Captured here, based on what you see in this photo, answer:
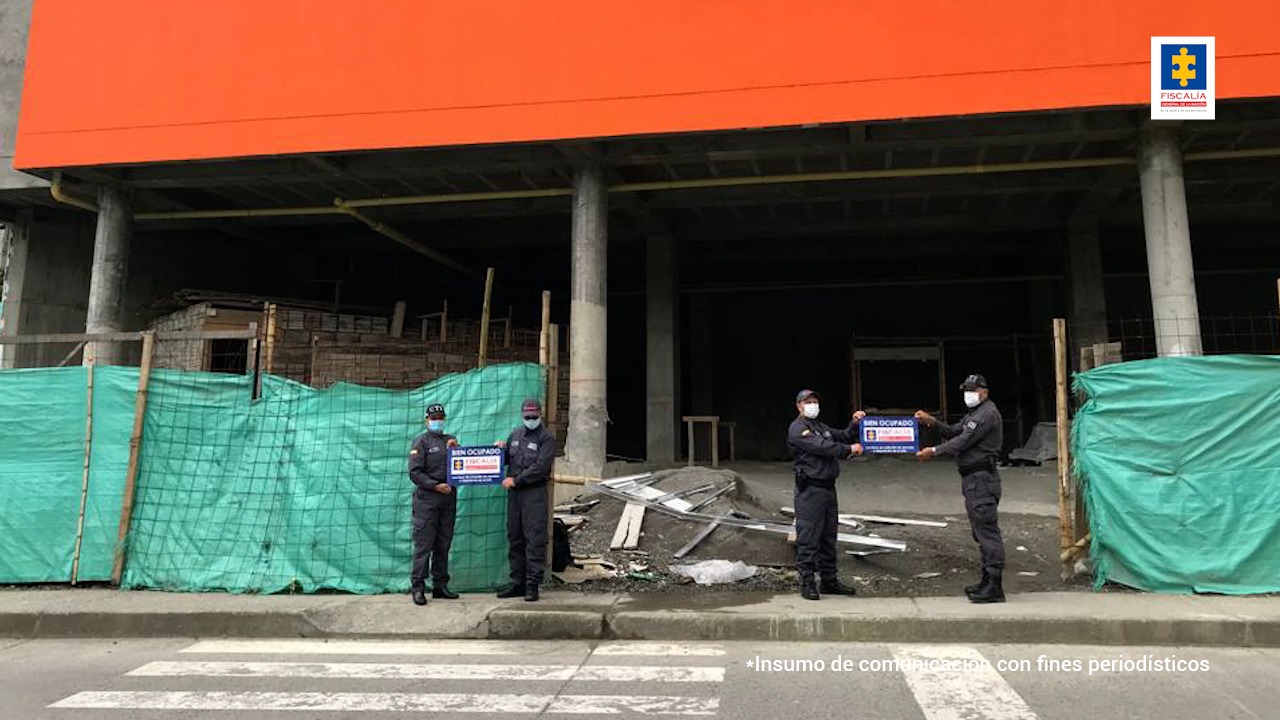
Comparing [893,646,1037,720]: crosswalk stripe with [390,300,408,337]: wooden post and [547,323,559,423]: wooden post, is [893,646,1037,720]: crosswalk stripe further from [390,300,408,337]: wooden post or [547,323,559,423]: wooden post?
[390,300,408,337]: wooden post

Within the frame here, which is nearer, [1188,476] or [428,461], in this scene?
[1188,476]

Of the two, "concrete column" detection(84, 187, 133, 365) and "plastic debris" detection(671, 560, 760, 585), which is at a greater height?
"concrete column" detection(84, 187, 133, 365)

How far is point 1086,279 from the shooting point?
17812 millimetres

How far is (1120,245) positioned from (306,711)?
24.3 meters

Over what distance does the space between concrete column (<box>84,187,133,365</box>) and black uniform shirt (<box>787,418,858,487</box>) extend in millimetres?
14273

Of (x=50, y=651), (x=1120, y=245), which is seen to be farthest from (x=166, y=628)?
(x=1120, y=245)

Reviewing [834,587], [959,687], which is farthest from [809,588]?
[959,687]

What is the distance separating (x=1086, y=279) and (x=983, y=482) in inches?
540

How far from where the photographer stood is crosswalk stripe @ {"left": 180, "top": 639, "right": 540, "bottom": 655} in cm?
596

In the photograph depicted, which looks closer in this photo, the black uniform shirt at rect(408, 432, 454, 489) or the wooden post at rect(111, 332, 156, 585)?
the black uniform shirt at rect(408, 432, 454, 489)

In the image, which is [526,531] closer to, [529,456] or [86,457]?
[529,456]

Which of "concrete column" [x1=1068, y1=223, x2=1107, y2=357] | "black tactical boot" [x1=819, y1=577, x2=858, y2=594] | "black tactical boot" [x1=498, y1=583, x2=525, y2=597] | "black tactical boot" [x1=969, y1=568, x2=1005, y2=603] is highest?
"concrete column" [x1=1068, y1=223, x2=1107, y2=357]

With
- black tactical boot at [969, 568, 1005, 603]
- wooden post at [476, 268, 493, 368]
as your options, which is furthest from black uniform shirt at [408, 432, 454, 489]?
black tactical boot at [969, 568, 1005, 603]

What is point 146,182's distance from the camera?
15219 mm
